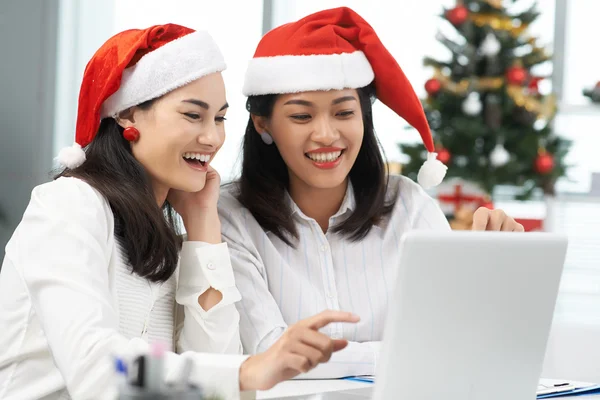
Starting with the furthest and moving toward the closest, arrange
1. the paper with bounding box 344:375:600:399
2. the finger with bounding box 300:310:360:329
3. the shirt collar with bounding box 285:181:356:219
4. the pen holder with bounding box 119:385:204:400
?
the shirt collar with bounding box 285:181:356:219 < the paper with bounding box 344:375:600:399 < the finger with bounding box 300:310:360:329 < the pen holder with bounding box 119:385:204:400

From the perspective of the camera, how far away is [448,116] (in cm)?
451

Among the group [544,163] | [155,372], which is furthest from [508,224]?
[544,163]

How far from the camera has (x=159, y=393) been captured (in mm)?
675

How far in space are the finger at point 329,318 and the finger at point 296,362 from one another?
0.13 ft

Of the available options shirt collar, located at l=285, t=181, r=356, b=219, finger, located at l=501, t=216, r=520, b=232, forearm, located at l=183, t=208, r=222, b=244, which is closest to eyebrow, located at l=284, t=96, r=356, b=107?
shirt collar, located at l=285, t=181, r=356, b=219

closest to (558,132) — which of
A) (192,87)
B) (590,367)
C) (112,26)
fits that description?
(590,367)

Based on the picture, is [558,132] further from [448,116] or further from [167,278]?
[167,278]

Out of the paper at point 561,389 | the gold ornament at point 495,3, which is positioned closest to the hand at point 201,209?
the paper at point 561,389

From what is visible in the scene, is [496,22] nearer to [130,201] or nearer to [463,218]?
[463,218]

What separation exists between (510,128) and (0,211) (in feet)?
9.29

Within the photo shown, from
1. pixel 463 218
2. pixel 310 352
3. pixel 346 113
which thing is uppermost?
pixel 346 113

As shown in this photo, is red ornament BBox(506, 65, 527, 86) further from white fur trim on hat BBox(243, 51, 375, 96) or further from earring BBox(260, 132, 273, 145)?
earring BBox(260, 132, 273, 145)

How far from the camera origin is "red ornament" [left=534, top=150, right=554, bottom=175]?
4.39 meters

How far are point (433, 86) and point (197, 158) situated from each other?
296 centimetres
